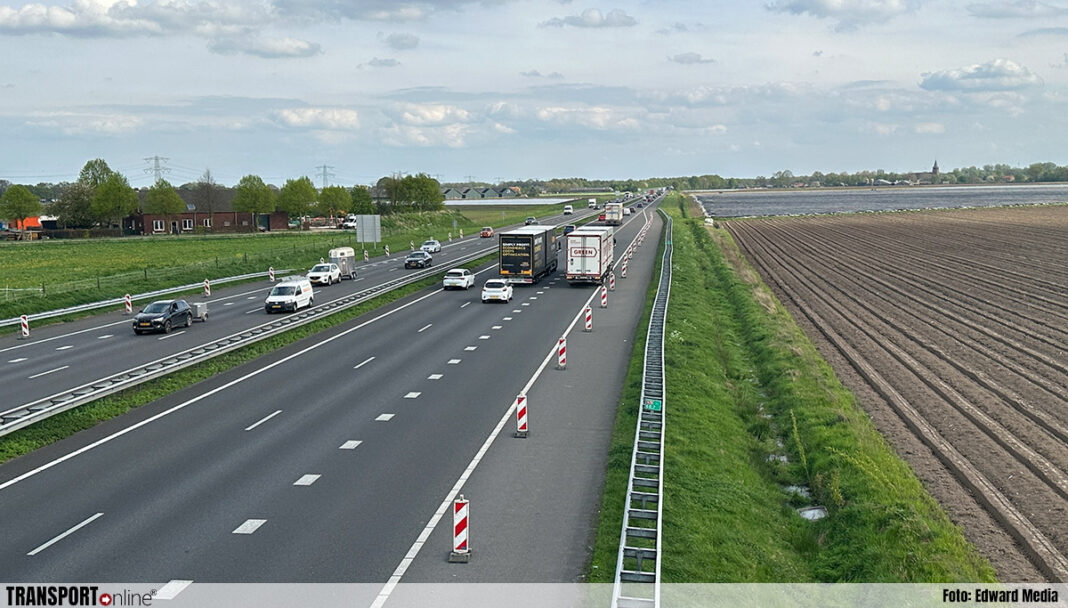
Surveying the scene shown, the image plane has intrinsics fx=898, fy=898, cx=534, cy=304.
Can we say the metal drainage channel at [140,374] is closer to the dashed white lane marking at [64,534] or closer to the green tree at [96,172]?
the dashed white lane marking at [64,534]

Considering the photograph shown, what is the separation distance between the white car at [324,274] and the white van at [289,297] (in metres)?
12.8

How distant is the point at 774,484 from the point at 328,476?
10.6 meters

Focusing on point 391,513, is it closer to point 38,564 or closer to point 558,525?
point 558,525

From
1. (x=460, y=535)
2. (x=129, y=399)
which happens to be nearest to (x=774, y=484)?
(x=460, y=535)

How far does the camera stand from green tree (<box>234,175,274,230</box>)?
13862 centimetres

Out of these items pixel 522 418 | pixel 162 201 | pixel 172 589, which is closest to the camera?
pixel 172 589

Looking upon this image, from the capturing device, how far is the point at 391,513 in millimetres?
18078

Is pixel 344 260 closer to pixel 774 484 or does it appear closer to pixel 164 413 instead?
pixel 164 413

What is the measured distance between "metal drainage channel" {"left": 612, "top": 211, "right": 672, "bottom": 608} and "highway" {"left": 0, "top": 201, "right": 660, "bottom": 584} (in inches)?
38.8

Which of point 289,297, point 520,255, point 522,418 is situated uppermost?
point 520,255

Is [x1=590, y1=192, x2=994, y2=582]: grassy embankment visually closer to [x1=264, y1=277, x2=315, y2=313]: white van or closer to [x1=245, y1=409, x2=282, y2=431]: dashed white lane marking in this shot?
[x1=245, y1=409, x2=282, y2=431]: dashed white lane marking

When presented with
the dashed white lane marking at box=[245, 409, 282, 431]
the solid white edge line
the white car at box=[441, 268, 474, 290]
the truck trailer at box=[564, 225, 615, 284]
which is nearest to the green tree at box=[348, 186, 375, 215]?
the white car at box=[441, 268, 474, 290]

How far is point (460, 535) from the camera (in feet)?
51.7

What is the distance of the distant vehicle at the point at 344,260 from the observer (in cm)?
6575
